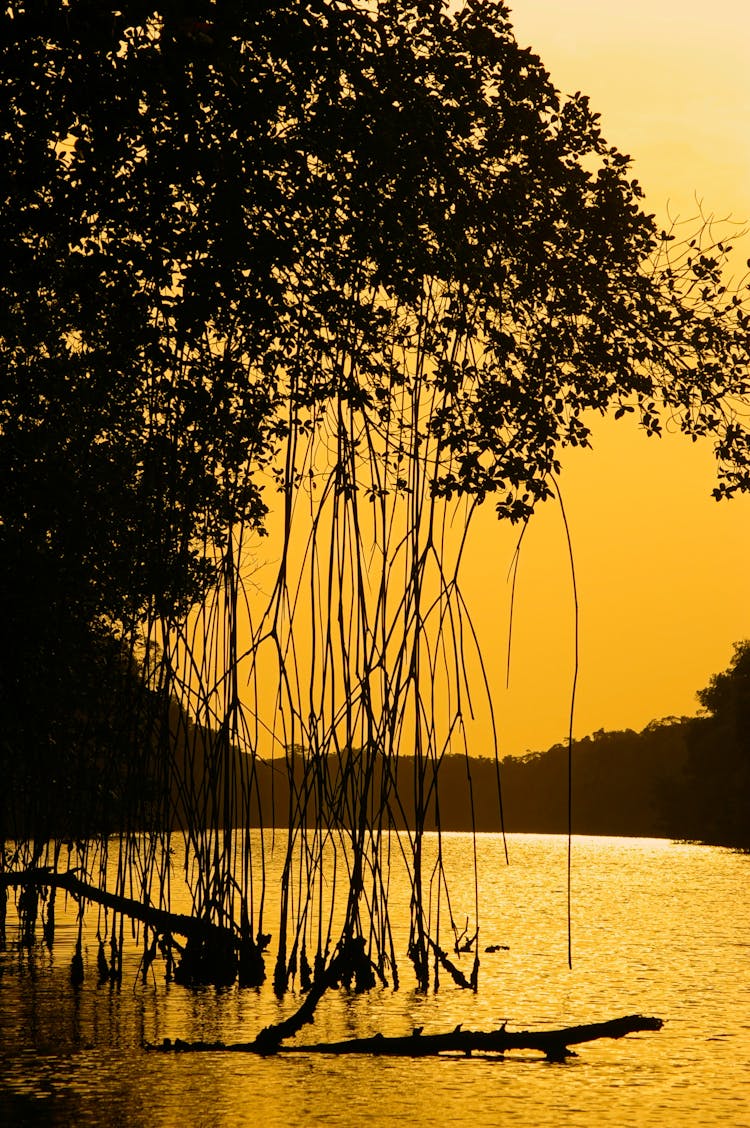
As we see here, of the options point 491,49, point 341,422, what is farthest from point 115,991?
point 491,49

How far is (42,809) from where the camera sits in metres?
10.9

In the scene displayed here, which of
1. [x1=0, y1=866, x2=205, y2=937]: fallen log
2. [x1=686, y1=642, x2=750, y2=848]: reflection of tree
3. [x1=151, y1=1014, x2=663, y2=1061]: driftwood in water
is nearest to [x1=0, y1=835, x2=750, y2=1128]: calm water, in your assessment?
[x1=151, y1=1014, x2=663, y2=1061]: driftwood in water

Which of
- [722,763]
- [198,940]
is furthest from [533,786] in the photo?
[198,940]

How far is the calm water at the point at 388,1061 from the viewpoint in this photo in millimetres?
7637

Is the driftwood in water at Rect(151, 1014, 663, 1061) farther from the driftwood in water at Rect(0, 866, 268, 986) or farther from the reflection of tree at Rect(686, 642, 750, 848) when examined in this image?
the reflection of tree at Rect(686, 642, 750, 848)

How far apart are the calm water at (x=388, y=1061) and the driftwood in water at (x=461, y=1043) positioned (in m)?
0.11

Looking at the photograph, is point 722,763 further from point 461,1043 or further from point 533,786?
point 533,786

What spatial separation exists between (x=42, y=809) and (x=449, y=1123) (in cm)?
443

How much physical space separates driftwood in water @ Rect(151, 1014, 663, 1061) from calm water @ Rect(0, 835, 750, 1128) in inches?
4.2

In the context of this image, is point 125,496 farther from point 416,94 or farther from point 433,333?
point 416,94

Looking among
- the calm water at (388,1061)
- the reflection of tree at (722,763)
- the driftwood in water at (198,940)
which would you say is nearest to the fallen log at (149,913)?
the driftwood in water at (198,940)

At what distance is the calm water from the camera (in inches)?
301

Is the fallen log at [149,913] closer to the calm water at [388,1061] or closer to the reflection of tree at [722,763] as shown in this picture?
the calm water at [388,1061]

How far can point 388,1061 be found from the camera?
29.1ft
